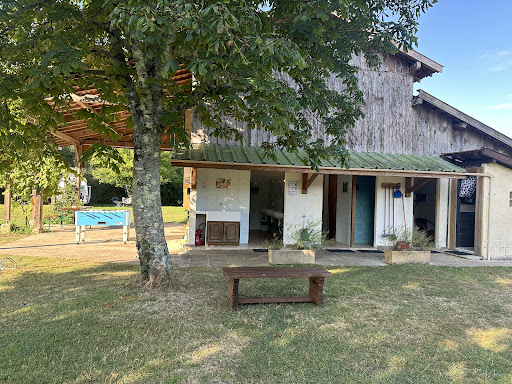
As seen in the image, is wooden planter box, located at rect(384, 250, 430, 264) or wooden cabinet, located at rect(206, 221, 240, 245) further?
wooden cabinet, located at rect(206, 221, 240, 245)

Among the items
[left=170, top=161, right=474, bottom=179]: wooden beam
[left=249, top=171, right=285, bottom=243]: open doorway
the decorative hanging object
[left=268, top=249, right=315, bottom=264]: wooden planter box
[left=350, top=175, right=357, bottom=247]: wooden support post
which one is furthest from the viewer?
[left=249, top=171, right=285, bottom=243]: open doorway

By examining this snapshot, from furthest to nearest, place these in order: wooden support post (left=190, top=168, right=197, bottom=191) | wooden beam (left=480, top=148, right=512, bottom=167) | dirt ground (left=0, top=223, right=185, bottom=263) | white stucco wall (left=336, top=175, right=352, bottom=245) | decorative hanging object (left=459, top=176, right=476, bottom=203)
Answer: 1. white stucco wall (left=336, top=175, right=352, bottom=245)
2. decorative hanging object (left=459, top=176, right=476, bottom=203)
3. wooden support post (left=190, top=168, right=197, bottom=191)
4. wooden beam (left=480, top=148, right=512, bottom=167)
5. dirt ground (left=0, top=223, right=185, bottom=263)

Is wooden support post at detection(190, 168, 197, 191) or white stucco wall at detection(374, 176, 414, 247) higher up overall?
wooden support post at detection(190, 168, 197, 191)

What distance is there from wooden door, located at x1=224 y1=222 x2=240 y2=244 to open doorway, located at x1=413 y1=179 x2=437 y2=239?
662cm

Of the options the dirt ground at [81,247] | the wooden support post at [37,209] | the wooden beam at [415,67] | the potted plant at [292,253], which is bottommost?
the dirt ground at [81,247]

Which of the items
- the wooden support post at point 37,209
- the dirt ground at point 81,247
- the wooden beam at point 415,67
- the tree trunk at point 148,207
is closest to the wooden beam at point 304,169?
the dirt ground at point 81,247

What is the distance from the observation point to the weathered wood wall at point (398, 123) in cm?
1051

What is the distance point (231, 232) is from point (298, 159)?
2.69 meters

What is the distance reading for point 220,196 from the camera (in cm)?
940

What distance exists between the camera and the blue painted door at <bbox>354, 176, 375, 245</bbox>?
10.8 meters

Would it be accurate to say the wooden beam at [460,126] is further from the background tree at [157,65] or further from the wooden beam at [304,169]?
the background tree at [157,65]

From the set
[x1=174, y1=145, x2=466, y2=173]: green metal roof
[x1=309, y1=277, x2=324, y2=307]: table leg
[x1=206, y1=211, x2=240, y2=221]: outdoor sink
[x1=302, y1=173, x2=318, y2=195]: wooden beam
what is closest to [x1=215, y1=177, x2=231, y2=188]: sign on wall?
[x1=206, y1=211, x2=240, y2=221]: outdoor sink

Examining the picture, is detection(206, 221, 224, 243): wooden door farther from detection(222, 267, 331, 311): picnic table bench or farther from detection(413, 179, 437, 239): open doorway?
detection(413, 179, 437, 239): open doorway

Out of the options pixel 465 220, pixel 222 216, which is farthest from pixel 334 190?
pixel 222 216
